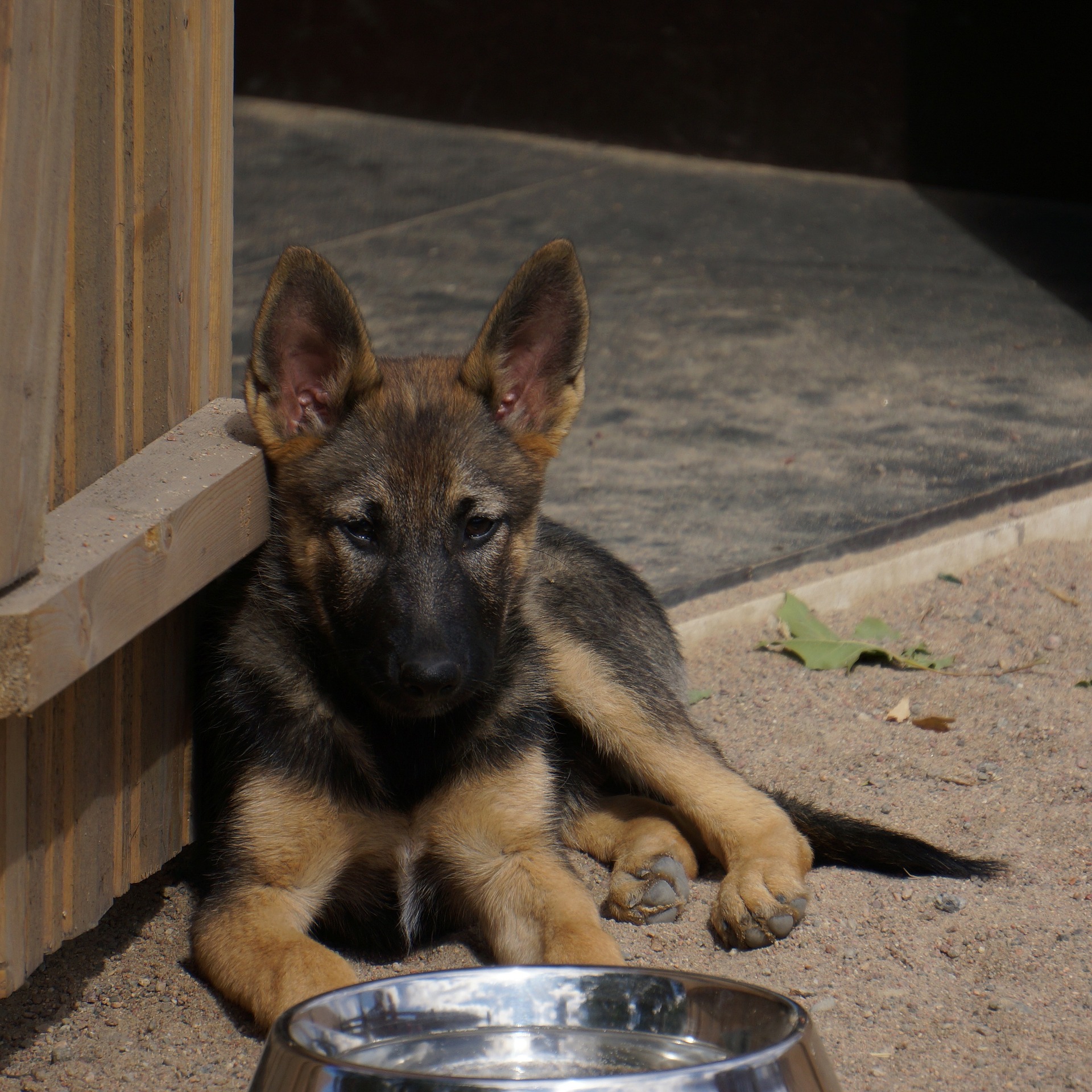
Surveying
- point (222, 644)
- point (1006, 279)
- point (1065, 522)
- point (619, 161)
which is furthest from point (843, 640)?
point (619, 161)

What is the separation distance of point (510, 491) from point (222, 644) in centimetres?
85

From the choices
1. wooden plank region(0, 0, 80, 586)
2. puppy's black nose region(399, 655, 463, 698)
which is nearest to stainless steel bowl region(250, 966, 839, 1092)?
puppy's black nose region(399, 655, 463, 698)

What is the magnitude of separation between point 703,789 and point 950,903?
754 mm

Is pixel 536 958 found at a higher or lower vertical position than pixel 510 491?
lower

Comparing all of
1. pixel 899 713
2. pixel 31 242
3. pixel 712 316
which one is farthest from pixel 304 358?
pixel 712 316

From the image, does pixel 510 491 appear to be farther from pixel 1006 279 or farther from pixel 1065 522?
pixel 1006 279

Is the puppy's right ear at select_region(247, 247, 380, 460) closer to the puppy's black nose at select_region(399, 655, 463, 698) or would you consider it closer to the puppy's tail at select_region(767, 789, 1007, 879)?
the puppy's black nose at select_region(399, 655, 463, 698)

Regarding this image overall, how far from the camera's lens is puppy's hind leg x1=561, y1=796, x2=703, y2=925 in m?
3.60

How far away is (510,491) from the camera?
11.7ft

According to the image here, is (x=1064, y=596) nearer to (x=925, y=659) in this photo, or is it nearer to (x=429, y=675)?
(x=925, y=659)

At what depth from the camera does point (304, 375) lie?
11.6 feet

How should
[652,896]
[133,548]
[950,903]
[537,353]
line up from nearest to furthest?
[133,548] → [950,903] → [652,896] → [537,353]

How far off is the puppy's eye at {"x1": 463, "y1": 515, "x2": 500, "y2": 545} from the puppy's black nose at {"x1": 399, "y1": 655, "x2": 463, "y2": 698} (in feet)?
1.62

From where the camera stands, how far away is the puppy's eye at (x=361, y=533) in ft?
11.1
